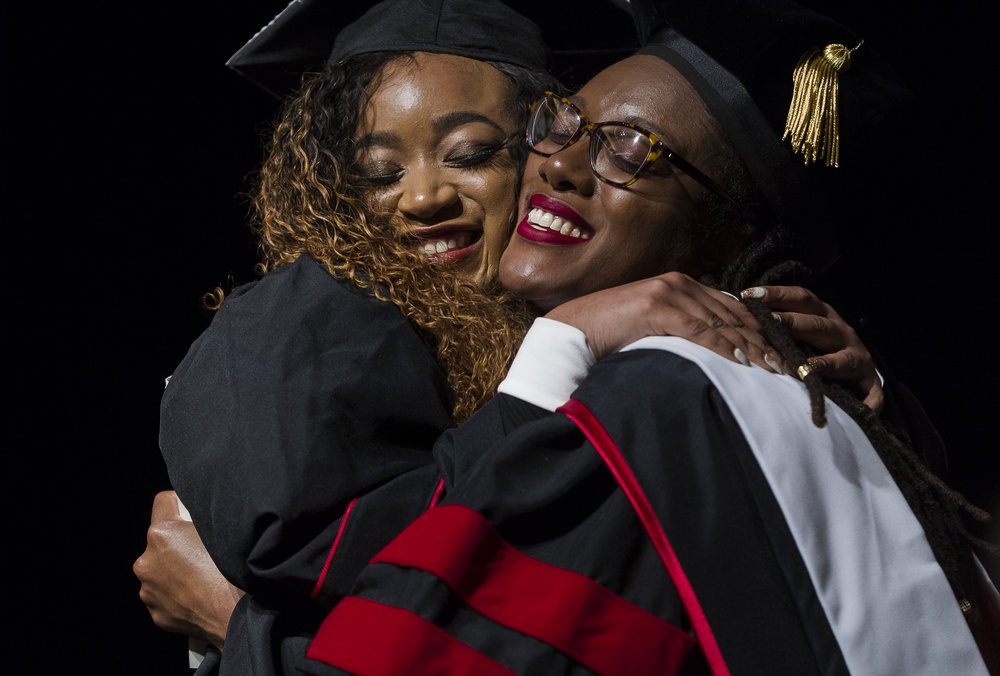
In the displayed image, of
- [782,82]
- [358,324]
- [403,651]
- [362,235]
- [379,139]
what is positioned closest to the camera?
Result: [403,651]

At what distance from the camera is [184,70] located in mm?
3189

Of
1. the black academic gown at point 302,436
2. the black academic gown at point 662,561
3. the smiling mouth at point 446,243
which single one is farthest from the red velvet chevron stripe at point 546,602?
the smiling mouth at point 446,243

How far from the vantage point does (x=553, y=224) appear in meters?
2.04

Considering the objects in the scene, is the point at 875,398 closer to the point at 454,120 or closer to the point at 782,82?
the point at 782,82

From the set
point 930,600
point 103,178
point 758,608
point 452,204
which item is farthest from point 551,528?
point 103,178

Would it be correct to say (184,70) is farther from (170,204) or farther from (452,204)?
(452,204)

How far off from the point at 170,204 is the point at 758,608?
2599 mm

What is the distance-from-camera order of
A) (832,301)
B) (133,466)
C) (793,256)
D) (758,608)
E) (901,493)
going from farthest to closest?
(133,466), (832,301), (793,256), (901,493), (758,608)

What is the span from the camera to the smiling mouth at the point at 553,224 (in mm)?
2027

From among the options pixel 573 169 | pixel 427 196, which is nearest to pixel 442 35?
pixel 427 196

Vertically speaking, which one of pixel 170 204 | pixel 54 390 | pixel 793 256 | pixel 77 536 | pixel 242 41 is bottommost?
pixel 77 536

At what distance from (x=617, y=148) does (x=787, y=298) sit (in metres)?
0.49

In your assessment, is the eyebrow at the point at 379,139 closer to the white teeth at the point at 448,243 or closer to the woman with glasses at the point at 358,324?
the woman with glasses at the point at 358,324

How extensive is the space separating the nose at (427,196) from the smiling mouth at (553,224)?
230 millimetres
